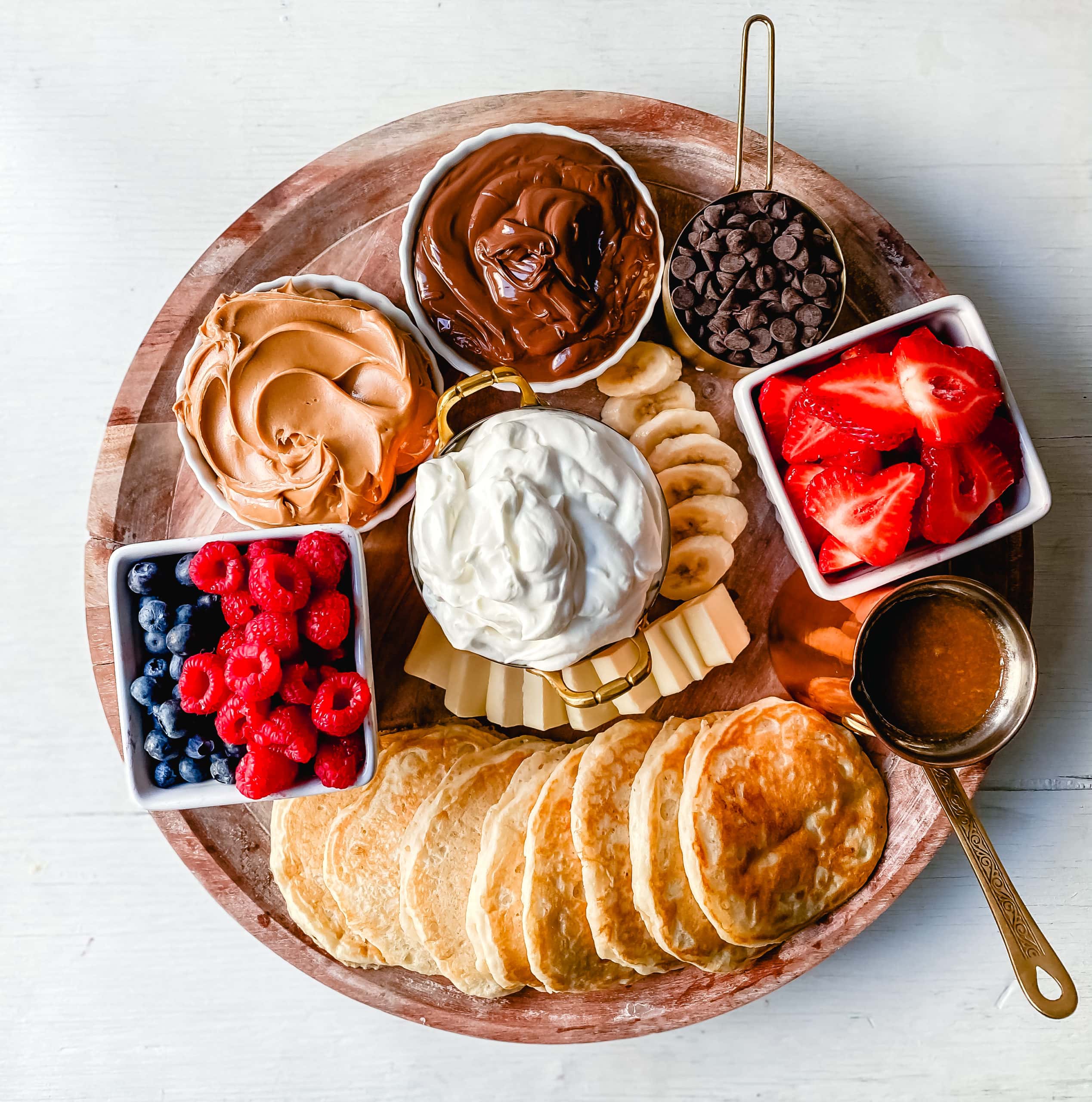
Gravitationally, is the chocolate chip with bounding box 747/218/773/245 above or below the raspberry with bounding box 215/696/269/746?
above

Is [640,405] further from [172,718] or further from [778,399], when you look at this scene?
[172,718]

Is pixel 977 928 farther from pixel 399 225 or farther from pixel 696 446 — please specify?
pixel 399 225

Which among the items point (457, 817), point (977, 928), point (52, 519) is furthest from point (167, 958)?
point (977, 928)

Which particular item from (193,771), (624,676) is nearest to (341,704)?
(193,771)

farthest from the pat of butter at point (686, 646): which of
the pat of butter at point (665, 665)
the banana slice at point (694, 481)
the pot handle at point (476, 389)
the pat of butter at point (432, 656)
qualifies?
the pot handle at point (476, 389)

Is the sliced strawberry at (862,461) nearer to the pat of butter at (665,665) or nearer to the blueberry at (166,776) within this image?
the pat of butter at (665,665)

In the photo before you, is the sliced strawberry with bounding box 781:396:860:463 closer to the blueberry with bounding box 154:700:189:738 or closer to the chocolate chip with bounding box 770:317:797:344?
the chocolate chip with bounding box 770:317:797:344

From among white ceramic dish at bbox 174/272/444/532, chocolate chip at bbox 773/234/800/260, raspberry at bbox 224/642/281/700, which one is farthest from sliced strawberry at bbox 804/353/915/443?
raspberry at bbox 224/642/281/700
